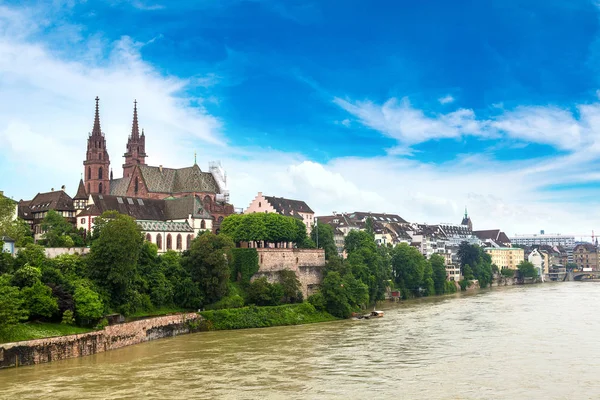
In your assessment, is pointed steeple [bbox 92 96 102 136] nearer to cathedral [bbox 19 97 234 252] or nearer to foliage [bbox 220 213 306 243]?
cathedral [bbox 19 97 234 252]

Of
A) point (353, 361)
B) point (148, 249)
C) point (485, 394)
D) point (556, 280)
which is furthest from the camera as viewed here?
point (556, 280)

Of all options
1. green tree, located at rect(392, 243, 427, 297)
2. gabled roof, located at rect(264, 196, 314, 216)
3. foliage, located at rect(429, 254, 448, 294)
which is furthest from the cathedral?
foliage, located at rect(429, 254, 448, 294)

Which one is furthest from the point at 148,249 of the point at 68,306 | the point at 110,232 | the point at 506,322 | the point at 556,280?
the point at 556,280

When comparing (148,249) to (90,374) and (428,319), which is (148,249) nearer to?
(90,374)

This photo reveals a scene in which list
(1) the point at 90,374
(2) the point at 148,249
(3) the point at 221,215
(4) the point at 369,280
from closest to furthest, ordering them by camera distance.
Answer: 1. (1) the point at 90,374
2. (2) the point at 148,249
3. (4) the point at 369,280
4. (3) the point at 221,215

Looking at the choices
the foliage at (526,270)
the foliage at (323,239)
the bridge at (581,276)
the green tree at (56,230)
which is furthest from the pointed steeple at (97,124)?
the bridge at (581,276)

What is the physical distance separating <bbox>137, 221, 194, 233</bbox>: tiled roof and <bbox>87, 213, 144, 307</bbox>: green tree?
21.2 metres

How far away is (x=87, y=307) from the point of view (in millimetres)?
51469

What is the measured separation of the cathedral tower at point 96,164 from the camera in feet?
344

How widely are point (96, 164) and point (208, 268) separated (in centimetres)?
4499

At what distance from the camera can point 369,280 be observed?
88.1 m

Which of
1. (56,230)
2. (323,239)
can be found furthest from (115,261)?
(323,239)

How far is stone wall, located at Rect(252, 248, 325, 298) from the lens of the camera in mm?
79438

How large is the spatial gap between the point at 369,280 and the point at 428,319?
17.1 meters
